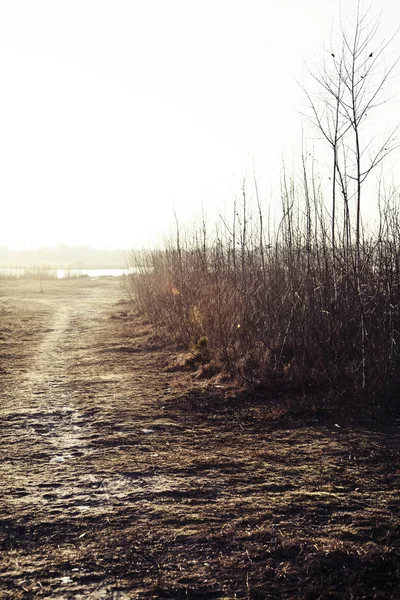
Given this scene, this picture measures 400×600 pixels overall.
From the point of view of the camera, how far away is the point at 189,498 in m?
3.56

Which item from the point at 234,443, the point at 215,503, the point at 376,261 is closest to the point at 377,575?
the point at 215,503

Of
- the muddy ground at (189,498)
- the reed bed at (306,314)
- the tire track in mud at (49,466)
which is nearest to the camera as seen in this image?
the muddy ground at (189,498)

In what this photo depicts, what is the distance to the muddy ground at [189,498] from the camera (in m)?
2.63

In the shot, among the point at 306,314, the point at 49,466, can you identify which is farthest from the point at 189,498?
the point at 306,314

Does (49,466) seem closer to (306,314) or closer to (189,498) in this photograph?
(189,498)

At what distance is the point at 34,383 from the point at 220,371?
2336 mm

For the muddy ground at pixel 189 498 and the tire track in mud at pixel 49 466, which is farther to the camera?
the tire track in mud at pixel 49 466

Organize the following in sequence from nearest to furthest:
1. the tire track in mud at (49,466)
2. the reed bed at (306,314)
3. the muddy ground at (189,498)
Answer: the muddy ground at (189,498)
the tire track in mud at (49,466)
the reed bed at (306,314)

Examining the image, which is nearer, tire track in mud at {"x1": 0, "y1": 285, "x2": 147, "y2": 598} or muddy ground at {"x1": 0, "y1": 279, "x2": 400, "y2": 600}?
→ muddy ground at {"x1": 0, "y1": 279, "x2": 400, "y2": 600}

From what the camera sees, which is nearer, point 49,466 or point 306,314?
point 49,466

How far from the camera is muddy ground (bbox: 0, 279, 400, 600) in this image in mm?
2629

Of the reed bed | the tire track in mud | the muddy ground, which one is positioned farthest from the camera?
the reed bed

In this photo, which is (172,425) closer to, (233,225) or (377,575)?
(377,575)

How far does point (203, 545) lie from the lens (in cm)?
292
